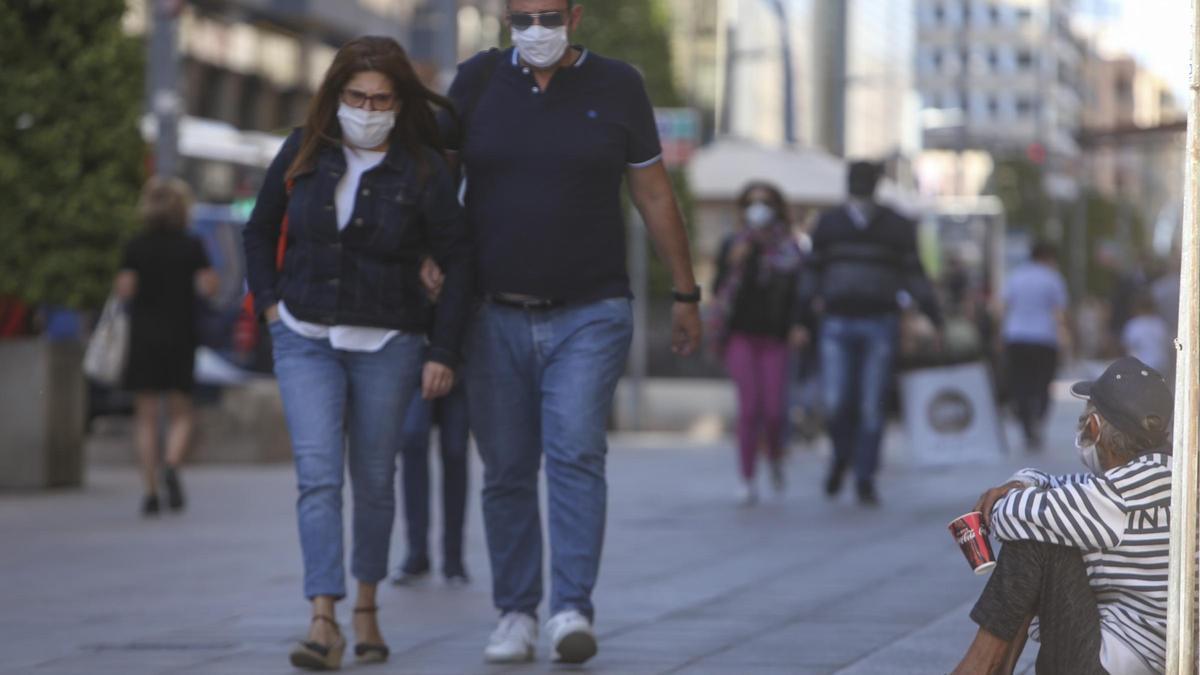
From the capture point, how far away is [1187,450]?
4.62 m

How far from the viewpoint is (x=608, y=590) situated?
28.6 ft

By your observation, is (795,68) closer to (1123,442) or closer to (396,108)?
(396,108)

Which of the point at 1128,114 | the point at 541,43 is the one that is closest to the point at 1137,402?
the point at 541,43

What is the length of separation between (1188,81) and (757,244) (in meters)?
8.61

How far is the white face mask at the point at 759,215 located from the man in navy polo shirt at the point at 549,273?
651 centimetres

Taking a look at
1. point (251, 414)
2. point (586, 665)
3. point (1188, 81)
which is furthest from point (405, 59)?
point (251, 414)

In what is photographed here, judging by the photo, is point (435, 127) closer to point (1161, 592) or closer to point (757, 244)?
point (1161, 592)

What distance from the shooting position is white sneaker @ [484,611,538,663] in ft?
21.8

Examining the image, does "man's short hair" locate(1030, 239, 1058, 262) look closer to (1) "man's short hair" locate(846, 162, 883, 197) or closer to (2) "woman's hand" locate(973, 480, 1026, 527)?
(1) "man's short hair" locate(846, 162, 883, 197)

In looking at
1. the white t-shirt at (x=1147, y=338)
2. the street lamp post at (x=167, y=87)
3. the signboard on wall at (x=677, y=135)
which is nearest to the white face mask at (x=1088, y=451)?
the street lamp post at (x=167, y=87)

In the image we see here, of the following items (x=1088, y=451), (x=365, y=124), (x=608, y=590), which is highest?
(x=365, y=124)

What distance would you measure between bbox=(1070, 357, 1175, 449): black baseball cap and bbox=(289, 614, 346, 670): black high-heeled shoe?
7.64 feet

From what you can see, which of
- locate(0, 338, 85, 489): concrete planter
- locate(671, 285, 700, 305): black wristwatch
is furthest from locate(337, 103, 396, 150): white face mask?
locate(0, 338, 85, 489): concrete planter

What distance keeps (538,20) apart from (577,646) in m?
1.73
